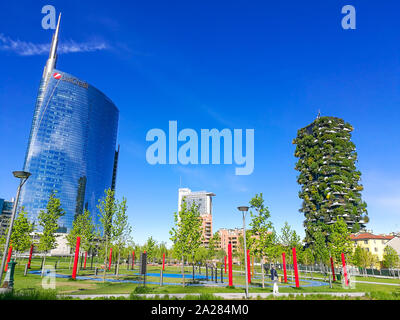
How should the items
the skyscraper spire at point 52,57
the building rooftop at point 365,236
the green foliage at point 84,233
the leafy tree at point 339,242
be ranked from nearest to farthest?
the leafy tree at point 339,242 → the green foliage at point 84,233 → the building rooftop at point 365,236 → the skyscraper spire at point 52,57

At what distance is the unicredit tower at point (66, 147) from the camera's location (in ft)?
445

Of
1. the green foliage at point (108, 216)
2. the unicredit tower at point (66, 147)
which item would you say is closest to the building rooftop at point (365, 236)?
the green foliage at point (108, 216)

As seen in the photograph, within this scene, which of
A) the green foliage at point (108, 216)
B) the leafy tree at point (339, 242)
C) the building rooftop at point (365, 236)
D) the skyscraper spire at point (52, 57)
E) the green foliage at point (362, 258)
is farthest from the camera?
the skyscraper spire at point (52, 57)

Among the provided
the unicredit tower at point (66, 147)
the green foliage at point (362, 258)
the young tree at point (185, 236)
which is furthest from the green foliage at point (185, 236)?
the unicredit tower at point (66, 147)

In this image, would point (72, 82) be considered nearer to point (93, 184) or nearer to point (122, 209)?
point (93, 184)

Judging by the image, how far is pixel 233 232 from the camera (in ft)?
508

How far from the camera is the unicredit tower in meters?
136

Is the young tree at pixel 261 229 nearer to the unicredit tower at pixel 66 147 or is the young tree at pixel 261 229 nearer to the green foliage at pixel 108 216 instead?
the green foliage at pixel 108 216

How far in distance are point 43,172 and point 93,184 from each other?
29479mm

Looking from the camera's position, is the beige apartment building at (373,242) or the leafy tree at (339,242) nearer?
the leafy tree at (339,242)

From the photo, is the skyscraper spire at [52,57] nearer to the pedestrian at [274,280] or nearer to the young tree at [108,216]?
the young tree at [108,216]

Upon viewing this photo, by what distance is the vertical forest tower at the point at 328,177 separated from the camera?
84.8 meters

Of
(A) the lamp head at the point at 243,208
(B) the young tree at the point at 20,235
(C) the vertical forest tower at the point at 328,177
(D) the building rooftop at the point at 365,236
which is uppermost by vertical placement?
(C) the vertical forest tower at the point at 328,177

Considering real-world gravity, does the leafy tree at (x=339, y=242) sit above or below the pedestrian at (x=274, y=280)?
above
